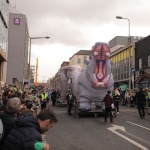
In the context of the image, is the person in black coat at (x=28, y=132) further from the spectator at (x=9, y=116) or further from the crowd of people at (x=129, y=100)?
the crowd of people at (x=129, y=100)

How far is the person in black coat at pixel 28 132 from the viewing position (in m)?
2.85

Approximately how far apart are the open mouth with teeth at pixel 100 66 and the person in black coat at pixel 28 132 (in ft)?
44.4

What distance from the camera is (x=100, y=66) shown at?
16.7m

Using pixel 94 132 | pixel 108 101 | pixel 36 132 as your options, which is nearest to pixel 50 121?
pixel 36 132

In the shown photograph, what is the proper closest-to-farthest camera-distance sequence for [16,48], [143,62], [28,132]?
1. [28,132]
2. [143,62]
3. [16,48]

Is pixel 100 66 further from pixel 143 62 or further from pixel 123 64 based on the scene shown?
pixel 123 64

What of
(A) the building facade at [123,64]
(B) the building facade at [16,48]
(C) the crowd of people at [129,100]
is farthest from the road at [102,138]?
(B) the building facade at [16,48]

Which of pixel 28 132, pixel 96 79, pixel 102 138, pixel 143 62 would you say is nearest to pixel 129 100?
pixel 143 62

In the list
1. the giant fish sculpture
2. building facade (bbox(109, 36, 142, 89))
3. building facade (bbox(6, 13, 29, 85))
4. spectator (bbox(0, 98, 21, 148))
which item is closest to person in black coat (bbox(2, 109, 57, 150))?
spectator (bbox(0, 98, 21, 148))

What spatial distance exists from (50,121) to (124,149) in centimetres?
562

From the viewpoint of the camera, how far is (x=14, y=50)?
214 ft

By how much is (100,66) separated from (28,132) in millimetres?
13957

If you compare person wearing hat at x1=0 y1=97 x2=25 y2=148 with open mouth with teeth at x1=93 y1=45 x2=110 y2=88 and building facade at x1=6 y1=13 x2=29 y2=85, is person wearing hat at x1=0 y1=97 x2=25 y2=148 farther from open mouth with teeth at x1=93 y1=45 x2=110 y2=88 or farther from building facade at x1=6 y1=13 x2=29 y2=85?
building facade at x1=6 y1=13 x2=29 y2=85

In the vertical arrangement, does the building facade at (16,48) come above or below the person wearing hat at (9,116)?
above
